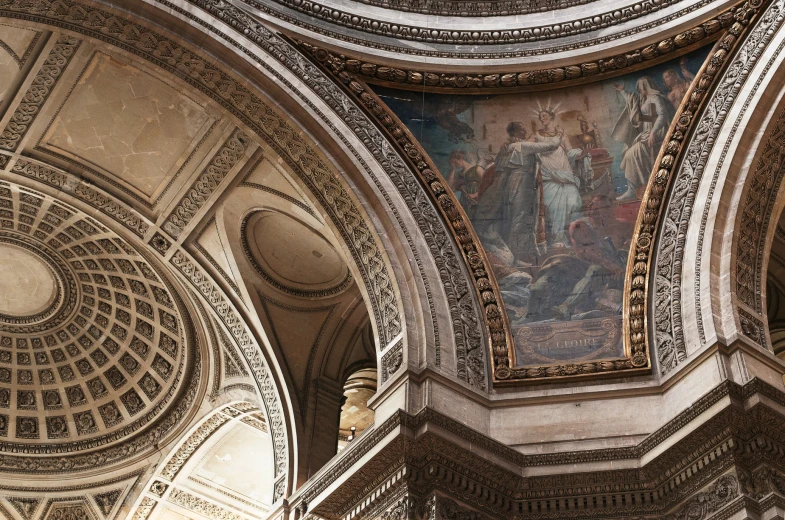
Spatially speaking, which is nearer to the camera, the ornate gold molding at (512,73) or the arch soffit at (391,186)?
the arch soffit at (391,186)

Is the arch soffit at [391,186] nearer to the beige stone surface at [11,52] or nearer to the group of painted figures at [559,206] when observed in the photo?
the group of painted figures at [559,206]

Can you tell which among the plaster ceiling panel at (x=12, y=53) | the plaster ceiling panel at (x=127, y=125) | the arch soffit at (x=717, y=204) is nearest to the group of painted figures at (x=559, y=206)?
the arch soffit at (x=717, y=204)

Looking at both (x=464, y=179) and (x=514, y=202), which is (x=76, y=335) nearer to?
(x=464, y=179)

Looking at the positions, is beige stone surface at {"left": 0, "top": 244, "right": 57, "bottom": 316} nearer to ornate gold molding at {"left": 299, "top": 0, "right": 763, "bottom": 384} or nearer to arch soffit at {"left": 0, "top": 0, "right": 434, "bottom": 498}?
arch soffit at {"left": 0, "top": 0, "right": 434, "bottom": 498}

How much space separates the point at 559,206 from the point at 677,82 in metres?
1.76

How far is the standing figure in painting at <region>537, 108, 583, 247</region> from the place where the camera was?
34.9 feet

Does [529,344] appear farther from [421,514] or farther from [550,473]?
[421,514]

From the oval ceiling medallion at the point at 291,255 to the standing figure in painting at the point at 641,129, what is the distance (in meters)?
3.39

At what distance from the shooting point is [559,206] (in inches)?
424

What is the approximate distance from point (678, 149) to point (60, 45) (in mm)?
6292

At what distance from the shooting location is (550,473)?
8.63 m

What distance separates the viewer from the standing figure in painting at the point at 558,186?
1064cm

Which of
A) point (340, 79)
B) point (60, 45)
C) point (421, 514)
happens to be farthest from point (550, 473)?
point (60, 45)

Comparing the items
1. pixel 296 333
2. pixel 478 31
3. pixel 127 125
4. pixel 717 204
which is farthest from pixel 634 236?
pixel 127 125
